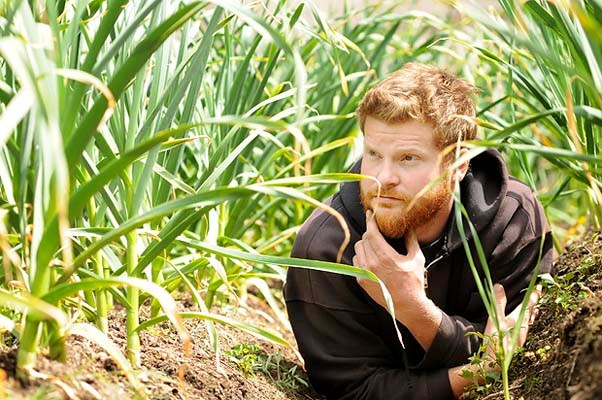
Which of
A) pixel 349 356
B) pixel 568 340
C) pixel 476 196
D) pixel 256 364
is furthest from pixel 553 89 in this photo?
pixel 256 364

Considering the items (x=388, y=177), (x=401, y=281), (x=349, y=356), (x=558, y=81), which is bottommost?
(x=349, y=356)

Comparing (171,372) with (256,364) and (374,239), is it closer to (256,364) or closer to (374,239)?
(256,364)

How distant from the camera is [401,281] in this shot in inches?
89.5

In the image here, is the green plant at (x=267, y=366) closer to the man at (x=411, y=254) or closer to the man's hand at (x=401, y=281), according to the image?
the man at (x=411, y=254)

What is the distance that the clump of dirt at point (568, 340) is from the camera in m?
1.50

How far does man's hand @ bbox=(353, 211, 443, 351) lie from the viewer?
2.28 meters

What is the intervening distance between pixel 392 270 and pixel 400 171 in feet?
0.77

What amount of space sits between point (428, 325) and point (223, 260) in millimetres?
664

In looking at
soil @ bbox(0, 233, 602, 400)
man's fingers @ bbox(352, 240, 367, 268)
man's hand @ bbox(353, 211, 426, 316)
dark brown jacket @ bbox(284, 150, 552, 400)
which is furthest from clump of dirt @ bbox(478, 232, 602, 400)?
man's fingers @ bbox(352, 240, 367, 268)

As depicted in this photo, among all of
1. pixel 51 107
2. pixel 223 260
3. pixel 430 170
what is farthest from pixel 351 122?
pixel 51 107

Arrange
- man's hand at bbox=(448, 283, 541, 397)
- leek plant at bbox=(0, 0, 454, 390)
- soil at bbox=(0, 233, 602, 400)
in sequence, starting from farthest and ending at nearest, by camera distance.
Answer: man's hand at bbox=(448, 283, 541, 397) → soil at bbox=(0, 233, 602, 400) → leek plant at bbox=(0, 0, 454, 390)

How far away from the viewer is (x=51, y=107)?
1.30 m

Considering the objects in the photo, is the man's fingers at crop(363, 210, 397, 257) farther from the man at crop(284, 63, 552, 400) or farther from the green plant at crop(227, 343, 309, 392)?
the green plant at crop(227, 343, 309, 392)

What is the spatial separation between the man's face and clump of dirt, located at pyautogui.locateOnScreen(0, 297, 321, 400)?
18.4 inches
